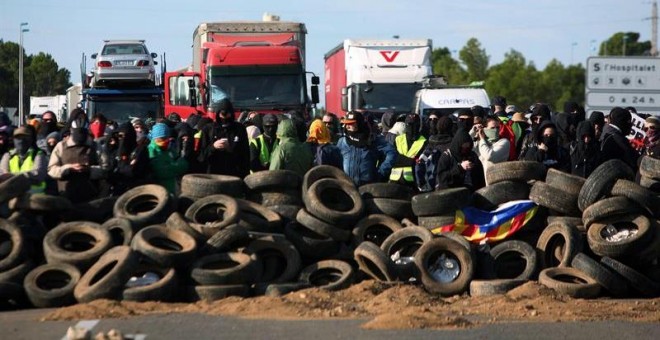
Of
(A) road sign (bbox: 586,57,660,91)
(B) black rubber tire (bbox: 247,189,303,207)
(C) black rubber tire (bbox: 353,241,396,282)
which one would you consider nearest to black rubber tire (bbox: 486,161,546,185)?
(C) black rubber tire (bbox: 353,241,396,282)

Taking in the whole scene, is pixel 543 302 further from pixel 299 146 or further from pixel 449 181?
pixel 299 146

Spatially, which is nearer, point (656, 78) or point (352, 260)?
point (352, 260)

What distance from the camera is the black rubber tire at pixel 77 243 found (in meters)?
14.6

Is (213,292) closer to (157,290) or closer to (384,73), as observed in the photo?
(157,290)

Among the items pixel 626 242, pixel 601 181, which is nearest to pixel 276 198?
pixel 601 181

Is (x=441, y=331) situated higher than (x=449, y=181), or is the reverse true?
(x=449, y=181)

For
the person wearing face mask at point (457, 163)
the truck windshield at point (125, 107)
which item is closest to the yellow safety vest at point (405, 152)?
the person wearing face mask at point (457, 163)

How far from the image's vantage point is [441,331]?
11984 millimetres

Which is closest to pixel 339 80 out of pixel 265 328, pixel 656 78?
pixel 656 78

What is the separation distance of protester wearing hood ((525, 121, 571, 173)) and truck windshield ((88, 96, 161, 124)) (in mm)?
17808

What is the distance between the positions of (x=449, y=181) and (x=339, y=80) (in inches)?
1057

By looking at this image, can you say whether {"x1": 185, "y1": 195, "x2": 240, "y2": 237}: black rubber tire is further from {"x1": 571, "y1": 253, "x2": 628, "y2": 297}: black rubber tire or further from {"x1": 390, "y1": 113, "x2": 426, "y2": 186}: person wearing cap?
{"x1": 571, "y1": 253, "x2": 628, "y2": 297}: black rubber tire

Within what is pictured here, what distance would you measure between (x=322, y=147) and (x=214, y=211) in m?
2.19

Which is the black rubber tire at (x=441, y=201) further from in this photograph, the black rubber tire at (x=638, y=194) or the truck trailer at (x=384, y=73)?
the truck trailer at (x=384, y=73)
